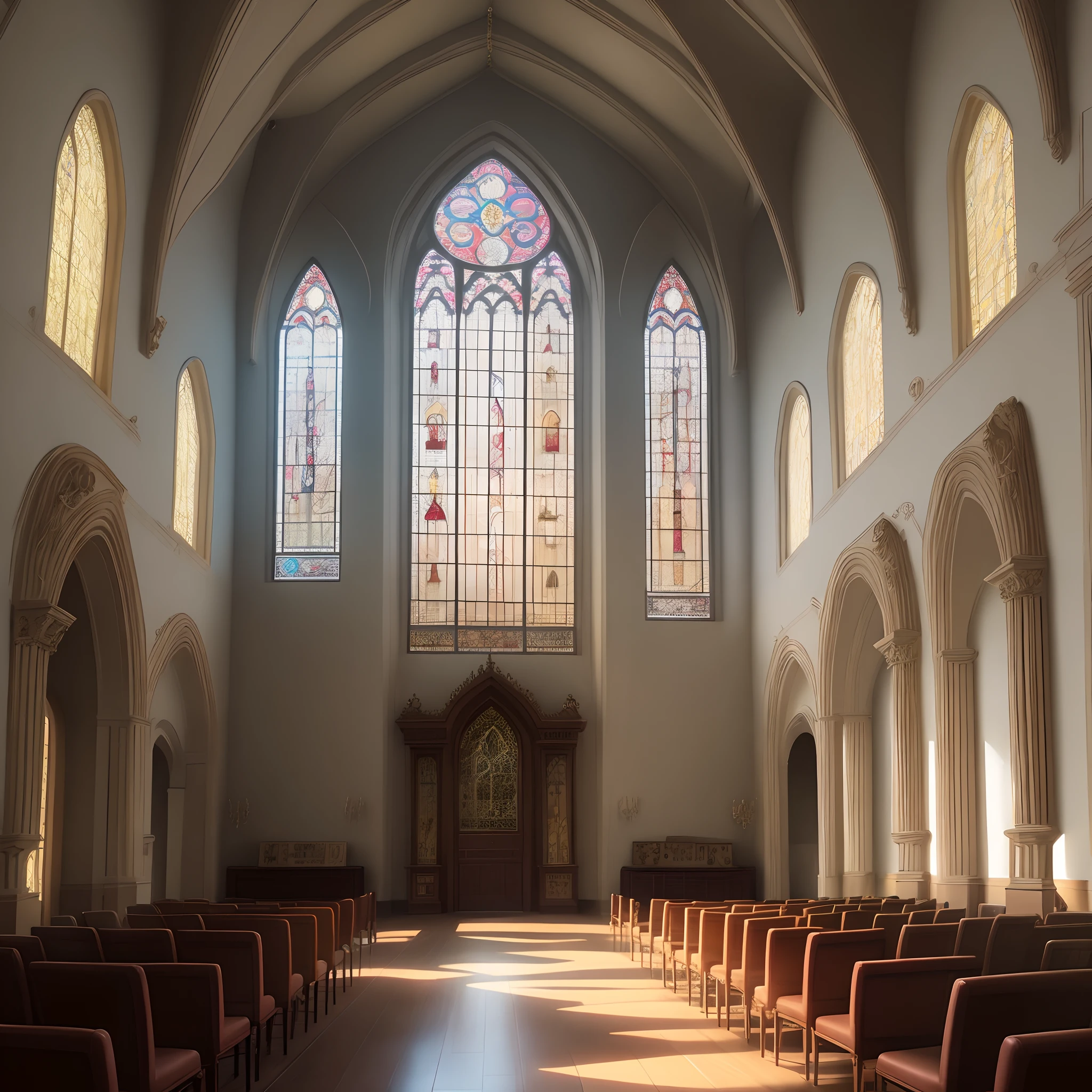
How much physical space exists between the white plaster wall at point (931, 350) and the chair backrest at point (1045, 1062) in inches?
252

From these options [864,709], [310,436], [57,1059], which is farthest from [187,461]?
[57,1059]

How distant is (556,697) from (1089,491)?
12.7 m

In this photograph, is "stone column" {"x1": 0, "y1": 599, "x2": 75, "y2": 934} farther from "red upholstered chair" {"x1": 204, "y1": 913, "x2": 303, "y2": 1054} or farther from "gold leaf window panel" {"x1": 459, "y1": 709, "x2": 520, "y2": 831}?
"gold leaf window panel" {"x1": 459, "y1": 709, "x2": 520, "y2": 831}

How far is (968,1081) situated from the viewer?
4.28m

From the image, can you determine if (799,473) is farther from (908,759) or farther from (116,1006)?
(116,1006)

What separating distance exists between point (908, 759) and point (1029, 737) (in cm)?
347

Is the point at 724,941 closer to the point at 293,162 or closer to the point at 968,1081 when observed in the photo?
the point at 968,1081

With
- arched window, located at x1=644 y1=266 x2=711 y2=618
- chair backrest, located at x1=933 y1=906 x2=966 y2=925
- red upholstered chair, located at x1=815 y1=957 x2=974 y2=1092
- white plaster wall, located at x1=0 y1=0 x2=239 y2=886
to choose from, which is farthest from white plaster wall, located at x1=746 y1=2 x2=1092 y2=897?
white plaster wall, located at x1=0 y1=0 x2=239 y2=886

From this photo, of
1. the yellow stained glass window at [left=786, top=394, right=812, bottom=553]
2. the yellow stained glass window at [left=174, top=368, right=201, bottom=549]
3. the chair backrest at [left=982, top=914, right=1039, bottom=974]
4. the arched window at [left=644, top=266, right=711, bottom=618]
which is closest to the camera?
the chair backrest at [left=982, top=914, right=1039, bottom=974]

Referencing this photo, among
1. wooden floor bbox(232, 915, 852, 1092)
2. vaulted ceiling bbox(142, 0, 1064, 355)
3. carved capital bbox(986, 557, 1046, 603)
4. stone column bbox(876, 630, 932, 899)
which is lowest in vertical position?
wooden floor bbox(232, 915, 852, 1092)

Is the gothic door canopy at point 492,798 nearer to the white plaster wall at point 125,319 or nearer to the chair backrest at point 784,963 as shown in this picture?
the white plaster wall at point 125,319

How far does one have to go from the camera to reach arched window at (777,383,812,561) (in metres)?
18.0

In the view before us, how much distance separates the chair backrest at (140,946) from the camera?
6391 mm

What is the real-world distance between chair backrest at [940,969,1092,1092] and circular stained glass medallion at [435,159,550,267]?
19.2m
